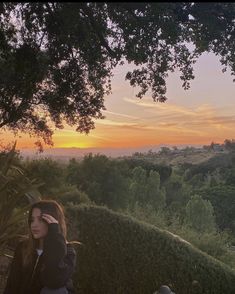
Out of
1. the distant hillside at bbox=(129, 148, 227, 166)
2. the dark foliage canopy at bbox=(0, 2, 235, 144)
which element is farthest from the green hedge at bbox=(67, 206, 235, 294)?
the distant hillside at bbox=(129, 148, 227, 166)

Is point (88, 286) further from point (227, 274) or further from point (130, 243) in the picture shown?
point (227, 274)

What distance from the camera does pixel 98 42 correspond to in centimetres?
753

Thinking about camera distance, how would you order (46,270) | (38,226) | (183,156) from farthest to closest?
(183,156) → (38,226) → (46,270)

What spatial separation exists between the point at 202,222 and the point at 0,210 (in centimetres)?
3069

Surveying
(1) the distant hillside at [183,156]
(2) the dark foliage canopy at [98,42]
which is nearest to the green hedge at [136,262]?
(2) the dark foliage canopy at [98,42]

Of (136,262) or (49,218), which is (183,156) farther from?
(49,218)

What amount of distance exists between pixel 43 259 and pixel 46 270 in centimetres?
10

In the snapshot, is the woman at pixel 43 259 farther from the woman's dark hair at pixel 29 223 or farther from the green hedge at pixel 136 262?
the green hedge at pixel 136 262

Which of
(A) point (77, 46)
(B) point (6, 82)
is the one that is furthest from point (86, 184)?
(A) point (77, 46)

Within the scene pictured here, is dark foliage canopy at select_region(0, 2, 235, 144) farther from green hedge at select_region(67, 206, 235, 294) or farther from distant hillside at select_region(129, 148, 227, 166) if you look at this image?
distant hillside at select_region(129, 148, 227, 166)

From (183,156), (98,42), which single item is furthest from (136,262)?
(183,156)

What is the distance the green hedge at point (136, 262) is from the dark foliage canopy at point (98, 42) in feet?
8.03

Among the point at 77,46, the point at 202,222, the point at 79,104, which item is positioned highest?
the point at 77,46

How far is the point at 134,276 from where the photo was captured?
673 centimetres
